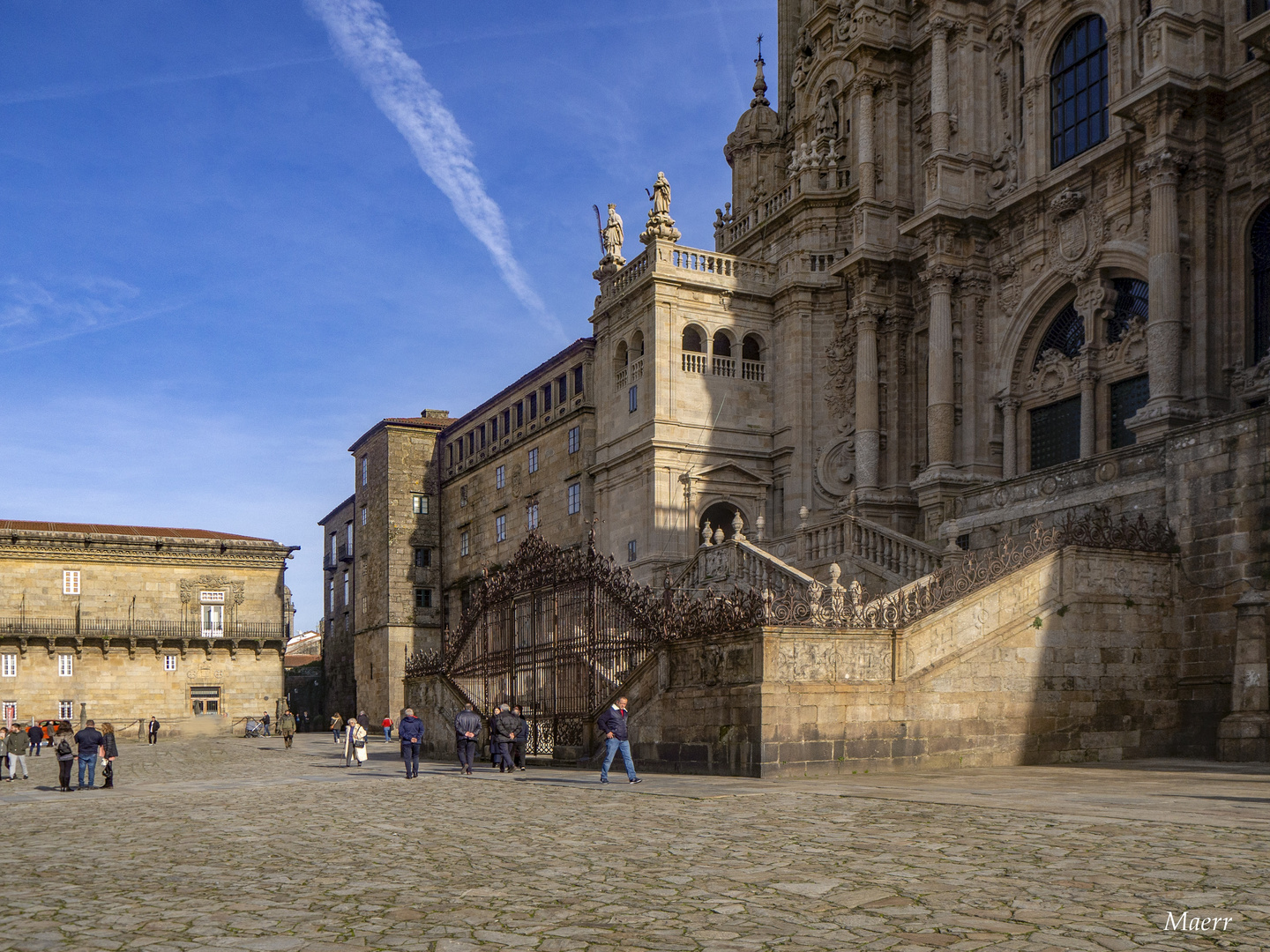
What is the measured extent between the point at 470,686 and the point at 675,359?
11.4 m

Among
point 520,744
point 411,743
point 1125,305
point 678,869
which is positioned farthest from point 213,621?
point 678,869

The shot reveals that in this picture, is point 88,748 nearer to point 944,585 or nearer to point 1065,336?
point 944,585

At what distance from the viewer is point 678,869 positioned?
9.16 metres

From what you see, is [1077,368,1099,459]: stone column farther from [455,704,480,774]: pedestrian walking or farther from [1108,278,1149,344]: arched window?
[455,704,480,774]: pedestrian walking

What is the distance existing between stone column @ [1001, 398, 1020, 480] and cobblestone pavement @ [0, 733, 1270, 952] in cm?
1604

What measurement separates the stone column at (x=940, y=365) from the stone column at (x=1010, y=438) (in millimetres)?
1321

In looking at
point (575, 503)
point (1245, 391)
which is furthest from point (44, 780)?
point (1245, 391)

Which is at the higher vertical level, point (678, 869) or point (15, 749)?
point (678, 869)

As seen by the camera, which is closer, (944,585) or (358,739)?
(944,585)

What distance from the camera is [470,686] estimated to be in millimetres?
27422

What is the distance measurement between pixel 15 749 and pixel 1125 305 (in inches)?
1053

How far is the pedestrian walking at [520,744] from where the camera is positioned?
21531 mm

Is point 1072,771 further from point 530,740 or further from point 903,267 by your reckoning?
point 903,267

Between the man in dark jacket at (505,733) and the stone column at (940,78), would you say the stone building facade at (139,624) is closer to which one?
the stone column at (940,78)
